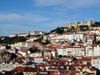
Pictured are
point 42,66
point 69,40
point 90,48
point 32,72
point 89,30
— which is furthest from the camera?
point 89,30

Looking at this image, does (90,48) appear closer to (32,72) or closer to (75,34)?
(75,34)

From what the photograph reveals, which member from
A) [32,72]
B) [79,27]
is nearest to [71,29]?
[79,27]

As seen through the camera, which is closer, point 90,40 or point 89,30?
point 90,40

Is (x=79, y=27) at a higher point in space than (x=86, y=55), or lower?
higher

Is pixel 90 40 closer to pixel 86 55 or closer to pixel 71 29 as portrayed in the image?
pixel 86 55

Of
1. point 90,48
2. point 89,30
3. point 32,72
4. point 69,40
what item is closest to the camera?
point 32,72

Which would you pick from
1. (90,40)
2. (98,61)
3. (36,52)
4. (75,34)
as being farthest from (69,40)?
(98,61)

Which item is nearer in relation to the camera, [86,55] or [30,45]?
[86,55]

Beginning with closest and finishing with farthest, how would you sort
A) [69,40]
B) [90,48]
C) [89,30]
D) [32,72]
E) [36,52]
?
1. [32,72]
2. [90,48]
3. [36,52]
4. [69,40]
5. [89,30]

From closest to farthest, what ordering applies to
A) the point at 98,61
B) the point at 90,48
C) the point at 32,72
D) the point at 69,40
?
the point at 32,72 → the point at 98,61 → the point at 90,48 → the point at 69,40
